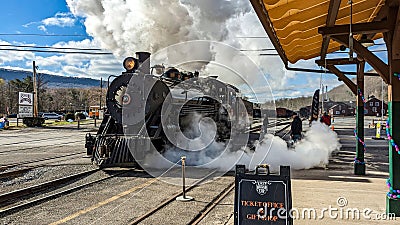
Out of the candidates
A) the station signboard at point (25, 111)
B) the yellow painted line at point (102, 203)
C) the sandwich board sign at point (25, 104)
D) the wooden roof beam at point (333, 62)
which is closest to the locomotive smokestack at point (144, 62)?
the yellow painted line at point (102, 203)

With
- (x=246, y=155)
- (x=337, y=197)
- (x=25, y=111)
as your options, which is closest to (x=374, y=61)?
(x=337, y=197)

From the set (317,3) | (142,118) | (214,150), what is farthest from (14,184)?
(317,3)

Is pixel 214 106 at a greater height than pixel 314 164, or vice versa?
pixel 214 106

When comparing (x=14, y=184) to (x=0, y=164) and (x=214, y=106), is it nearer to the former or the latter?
(x=0, y=164)

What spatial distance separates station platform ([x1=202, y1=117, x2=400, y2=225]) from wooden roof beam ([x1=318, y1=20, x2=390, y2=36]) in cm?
283

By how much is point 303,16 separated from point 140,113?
5.97 metres

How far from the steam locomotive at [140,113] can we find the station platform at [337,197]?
3861 mm

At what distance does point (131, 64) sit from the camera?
1075 centimetres

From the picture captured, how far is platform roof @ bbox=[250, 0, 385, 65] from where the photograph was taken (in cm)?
518

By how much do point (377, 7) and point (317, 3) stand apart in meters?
1.57

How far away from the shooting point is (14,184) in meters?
8.44

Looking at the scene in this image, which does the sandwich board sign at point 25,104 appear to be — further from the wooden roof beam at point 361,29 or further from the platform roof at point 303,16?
the wooden roof beam at point 361,29

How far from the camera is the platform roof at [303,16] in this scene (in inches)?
204

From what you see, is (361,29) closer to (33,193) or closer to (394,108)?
(394,108)
